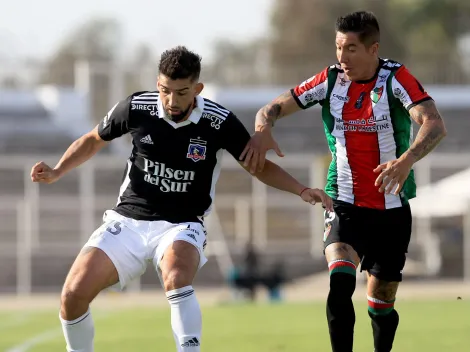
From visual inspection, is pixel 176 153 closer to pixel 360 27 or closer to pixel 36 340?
pixel 360 27

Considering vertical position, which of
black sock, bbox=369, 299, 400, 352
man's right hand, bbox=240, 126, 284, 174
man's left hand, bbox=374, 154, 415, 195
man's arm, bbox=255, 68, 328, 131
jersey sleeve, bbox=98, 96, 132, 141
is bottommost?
black sock, bbox=369, 299, 400, 352

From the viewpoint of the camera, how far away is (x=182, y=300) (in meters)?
7.48

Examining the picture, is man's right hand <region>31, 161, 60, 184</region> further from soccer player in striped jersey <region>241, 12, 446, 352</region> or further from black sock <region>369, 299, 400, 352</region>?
black sock <region>369, 299, 400, 352</region>

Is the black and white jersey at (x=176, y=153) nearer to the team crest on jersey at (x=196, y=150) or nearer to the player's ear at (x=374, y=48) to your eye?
the team crest on jersey at (x=196, y=150)

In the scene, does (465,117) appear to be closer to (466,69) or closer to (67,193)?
(466,69)

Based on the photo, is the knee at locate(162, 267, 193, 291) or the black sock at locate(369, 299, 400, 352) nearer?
the knee at locate(162, 267, 193, 291)

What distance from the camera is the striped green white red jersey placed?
8.29m

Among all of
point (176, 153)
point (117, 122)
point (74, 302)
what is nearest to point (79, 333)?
point (74, 302)

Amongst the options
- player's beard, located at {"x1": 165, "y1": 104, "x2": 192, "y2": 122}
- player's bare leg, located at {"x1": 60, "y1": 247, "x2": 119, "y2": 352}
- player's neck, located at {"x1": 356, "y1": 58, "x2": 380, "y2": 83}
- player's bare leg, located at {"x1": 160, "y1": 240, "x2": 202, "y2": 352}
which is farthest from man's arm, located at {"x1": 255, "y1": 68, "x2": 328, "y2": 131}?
player's bare leg, located at {"x1": 60, "y1": 247, "x2": 119, "y2": 352}

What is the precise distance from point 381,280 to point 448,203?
23339 mm

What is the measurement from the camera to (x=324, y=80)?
27.9 feet

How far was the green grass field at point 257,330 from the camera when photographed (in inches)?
436

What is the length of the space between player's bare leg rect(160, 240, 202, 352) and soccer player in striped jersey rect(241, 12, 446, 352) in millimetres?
823

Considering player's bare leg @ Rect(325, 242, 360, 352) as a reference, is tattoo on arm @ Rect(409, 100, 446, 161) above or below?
above
